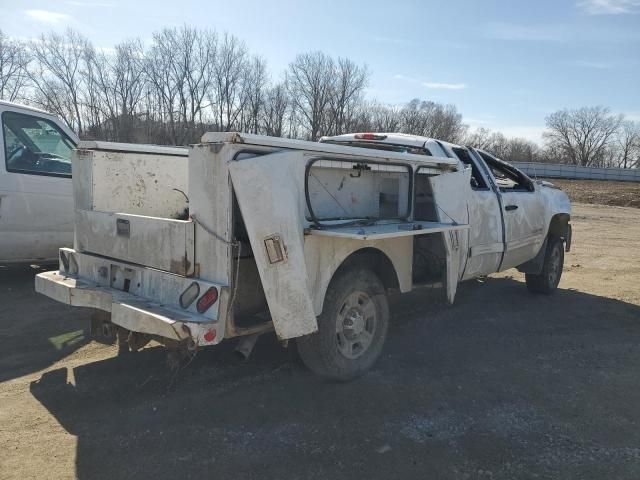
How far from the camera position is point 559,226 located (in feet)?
26.0

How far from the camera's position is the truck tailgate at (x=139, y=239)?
347 centimetres

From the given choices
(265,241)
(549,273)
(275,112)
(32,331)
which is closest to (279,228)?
(265,241)

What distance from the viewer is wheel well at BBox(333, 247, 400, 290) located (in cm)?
406

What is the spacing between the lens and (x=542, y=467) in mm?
3119

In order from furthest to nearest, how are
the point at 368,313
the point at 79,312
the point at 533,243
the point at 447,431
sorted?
1. the point at 533,243
2. the point at 79,312
3. the point at 368,313
4. the point at 447,431

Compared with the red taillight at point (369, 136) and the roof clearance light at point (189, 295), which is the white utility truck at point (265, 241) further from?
the red taillight at point (369, 136)

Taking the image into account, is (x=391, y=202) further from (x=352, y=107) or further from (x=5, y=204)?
(x=352, y=107)

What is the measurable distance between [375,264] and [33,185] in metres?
4.61

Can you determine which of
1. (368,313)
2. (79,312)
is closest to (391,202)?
(368,313)

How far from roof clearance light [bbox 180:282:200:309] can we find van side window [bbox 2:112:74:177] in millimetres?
4219

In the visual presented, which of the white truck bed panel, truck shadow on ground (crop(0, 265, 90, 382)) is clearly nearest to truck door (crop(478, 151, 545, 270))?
the white truck bed panel

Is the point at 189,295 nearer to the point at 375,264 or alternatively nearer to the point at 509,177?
the point at 375,264

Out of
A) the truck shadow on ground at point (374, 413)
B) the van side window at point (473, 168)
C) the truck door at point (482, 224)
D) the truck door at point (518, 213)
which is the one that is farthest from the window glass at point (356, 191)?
the truck door at point (518, 213)

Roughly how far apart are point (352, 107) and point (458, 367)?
68765mm
